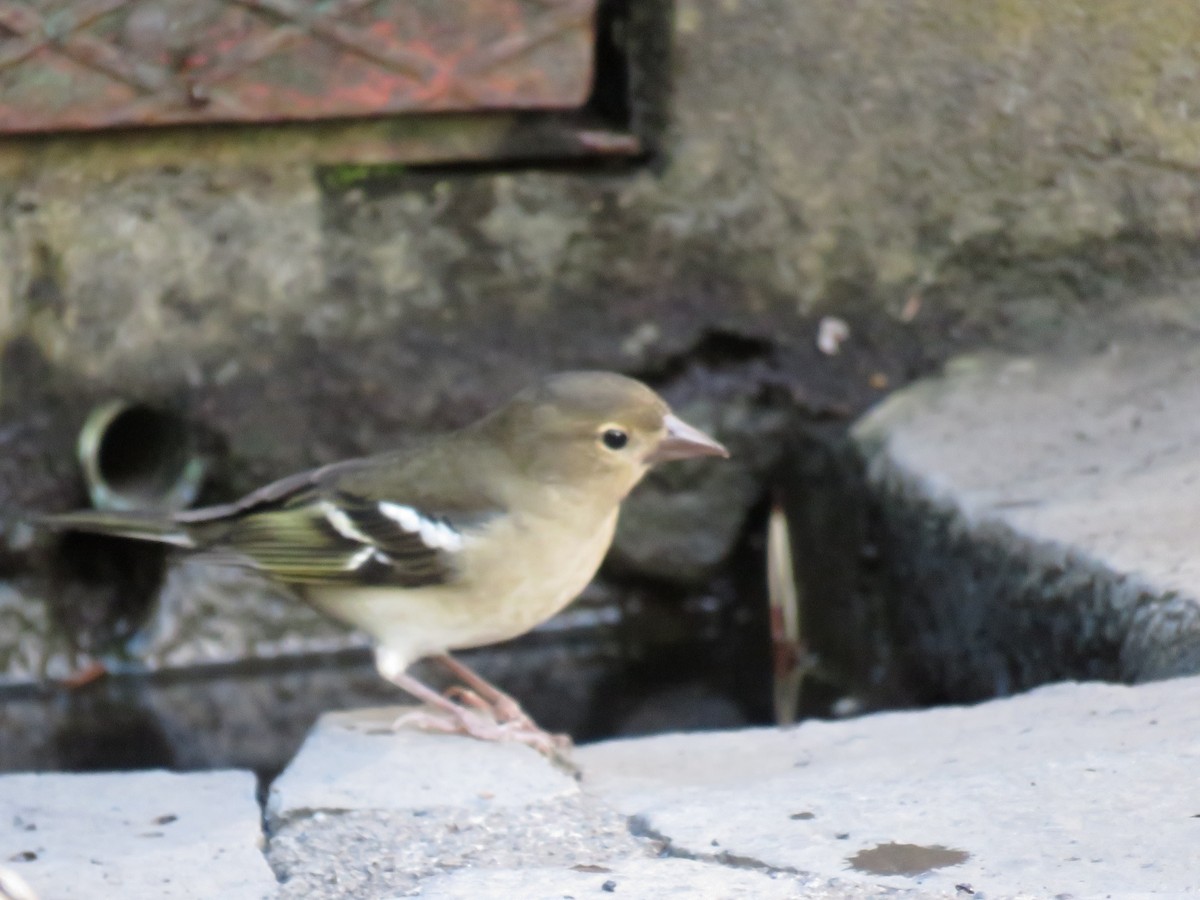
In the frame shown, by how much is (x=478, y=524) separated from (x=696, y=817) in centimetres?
100

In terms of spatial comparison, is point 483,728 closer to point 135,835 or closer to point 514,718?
point 514,718

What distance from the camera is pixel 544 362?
4.35 m

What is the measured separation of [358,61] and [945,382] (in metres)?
1.55

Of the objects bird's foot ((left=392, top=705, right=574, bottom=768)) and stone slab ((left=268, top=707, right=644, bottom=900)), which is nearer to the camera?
stone slab ((left=268, top=707, right=644, bottom=900))

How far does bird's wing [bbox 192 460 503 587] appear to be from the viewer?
129 inches

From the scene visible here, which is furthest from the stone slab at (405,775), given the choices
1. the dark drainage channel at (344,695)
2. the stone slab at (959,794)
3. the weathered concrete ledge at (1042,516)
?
the weathered concrete ledge at (1042,516)

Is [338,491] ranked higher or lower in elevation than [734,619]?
higher

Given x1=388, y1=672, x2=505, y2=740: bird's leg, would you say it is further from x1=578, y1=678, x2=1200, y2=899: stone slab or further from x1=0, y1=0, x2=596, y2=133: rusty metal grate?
x1=0, y1=0, x2=596, y2=133: rusty metal grate

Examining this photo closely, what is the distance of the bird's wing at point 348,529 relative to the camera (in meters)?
3.29

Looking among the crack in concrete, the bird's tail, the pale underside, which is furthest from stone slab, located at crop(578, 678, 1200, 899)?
the bird's tail

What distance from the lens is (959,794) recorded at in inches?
95.5

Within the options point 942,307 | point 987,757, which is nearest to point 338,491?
point 987,757

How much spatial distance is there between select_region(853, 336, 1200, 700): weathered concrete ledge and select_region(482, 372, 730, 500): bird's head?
0.66m

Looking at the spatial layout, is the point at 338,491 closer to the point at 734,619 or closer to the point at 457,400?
the point at 457,400
